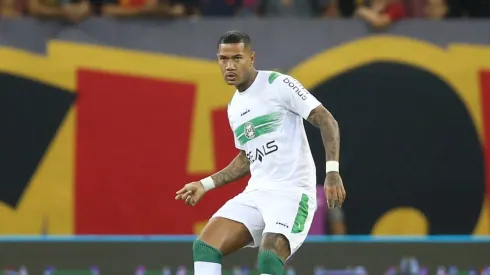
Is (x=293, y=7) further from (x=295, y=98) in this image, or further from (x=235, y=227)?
(x=235, y=227)

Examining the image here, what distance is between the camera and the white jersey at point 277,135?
7.60 m

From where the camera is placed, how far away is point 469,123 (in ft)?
40.5

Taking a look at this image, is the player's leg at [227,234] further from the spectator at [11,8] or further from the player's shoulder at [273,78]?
the spectator at [11,8]

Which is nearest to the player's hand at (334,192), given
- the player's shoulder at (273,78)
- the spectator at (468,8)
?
the player's shoulder at (273,78)

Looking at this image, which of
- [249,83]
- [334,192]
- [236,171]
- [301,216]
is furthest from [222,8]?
[334,192]

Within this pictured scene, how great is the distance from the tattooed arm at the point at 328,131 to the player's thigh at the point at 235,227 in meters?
0.68

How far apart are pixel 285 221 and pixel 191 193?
0.72m

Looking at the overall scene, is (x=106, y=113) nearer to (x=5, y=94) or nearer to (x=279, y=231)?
(x=5, y=94)

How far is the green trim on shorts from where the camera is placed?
7.51m

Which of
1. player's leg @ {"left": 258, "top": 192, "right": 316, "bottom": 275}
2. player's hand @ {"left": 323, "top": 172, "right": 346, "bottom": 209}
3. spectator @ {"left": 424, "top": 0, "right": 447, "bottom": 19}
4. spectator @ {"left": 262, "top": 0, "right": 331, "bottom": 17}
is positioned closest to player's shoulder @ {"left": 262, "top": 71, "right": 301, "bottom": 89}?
player's leg @ {"left": 258, "top": 192, "right": 316, "bottom": 275}

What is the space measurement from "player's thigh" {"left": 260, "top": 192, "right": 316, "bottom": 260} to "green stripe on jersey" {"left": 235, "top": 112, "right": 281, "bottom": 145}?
440 millimetres

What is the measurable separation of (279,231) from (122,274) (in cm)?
369

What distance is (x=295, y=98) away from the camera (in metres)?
7.56

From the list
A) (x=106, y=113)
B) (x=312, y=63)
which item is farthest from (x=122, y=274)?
(x=312, y=63)
